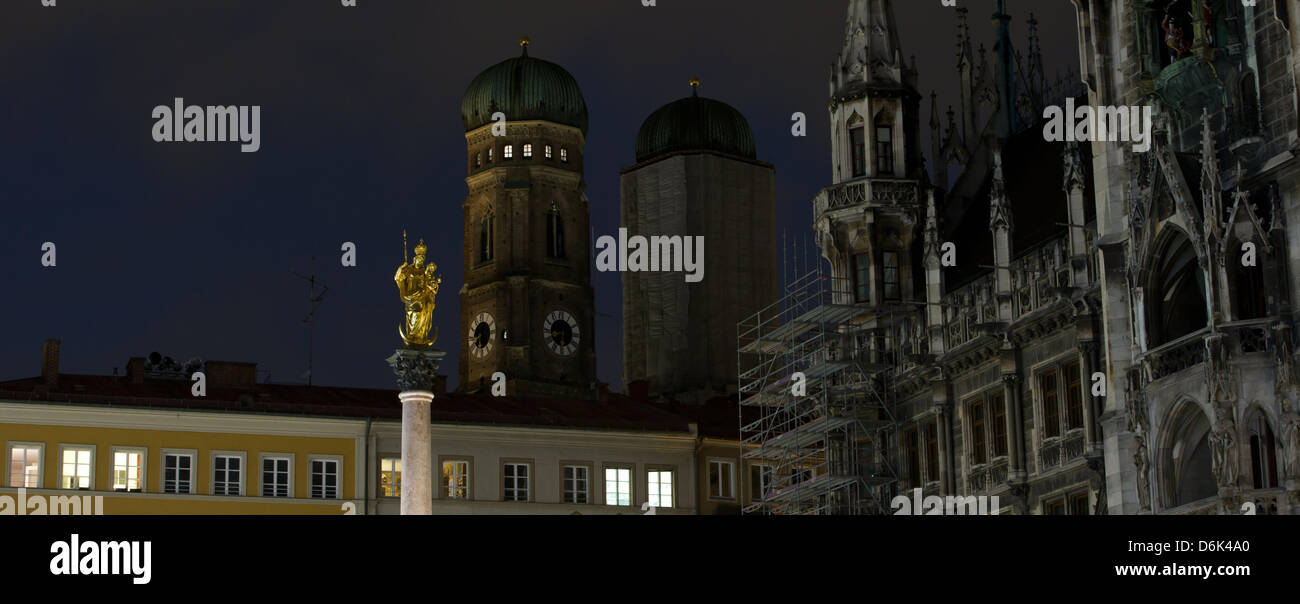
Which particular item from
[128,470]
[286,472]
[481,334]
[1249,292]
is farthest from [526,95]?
[1249,292]

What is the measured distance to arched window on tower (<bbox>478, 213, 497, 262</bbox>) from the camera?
425ft

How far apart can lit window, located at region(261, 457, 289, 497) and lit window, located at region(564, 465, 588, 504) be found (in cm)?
1098

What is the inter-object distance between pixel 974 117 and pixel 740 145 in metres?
56.6

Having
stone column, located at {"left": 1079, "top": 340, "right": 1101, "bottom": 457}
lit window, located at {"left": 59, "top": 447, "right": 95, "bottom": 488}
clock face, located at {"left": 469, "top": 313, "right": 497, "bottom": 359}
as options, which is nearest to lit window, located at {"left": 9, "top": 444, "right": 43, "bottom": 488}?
lit window, located at {"left": 59, "top": 447, "right": 95, "bottom": 488}

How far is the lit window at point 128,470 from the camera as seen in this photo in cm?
7712

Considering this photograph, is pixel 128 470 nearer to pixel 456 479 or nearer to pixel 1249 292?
pixel 456 479

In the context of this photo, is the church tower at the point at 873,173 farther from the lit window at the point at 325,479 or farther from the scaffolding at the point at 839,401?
the lit window at the point at 325,479

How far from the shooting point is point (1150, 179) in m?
48.1

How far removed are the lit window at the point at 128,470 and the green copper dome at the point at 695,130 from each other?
5624 centimetres

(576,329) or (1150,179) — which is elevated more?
(576,329)

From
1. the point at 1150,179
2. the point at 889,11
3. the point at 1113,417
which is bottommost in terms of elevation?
the point at 1113,417
